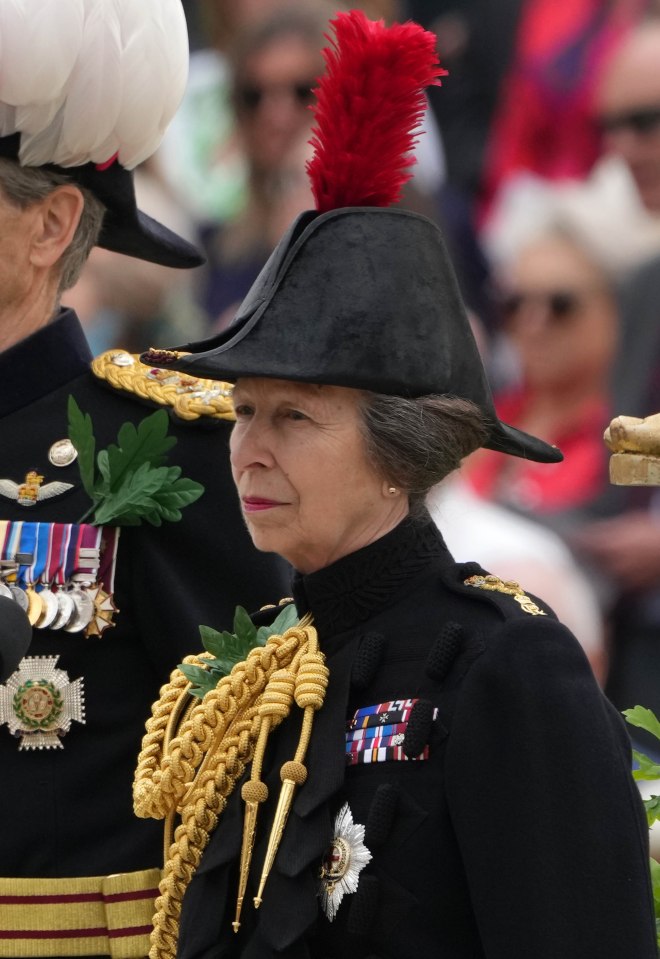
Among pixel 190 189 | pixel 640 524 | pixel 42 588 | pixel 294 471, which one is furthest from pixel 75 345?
pixel 190 189

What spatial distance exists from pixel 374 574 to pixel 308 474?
0.16 metres

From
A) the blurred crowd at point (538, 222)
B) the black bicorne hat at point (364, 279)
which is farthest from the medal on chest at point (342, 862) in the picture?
the blurred crowd at point (538, 222)

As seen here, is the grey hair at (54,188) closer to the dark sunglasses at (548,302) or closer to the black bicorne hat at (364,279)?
the black bicorne hat at (364,279)

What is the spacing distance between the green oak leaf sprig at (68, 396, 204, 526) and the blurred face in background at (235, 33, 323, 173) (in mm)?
3378

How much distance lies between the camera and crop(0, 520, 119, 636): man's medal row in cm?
310

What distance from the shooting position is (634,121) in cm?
579

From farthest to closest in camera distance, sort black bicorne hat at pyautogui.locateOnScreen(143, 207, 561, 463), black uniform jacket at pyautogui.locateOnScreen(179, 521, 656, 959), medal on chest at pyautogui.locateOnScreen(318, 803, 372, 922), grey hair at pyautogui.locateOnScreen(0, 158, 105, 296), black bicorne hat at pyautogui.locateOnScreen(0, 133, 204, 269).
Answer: black bicorne hat at pyautogui.locateOnScreen(0, 133, 204, 269) → grey hair at pyautogui.locateOnScreen(0, 158, 105, 296) → black bicorne hat at pyautogui.locateOnScreen(143, 207, 561, 463) → medal on chest at pyautogui.locateOnScreen(318, 803, 372, 922) → black uniform jacket at pyautogui.locateOnScreen(179, 521, 656, 959)

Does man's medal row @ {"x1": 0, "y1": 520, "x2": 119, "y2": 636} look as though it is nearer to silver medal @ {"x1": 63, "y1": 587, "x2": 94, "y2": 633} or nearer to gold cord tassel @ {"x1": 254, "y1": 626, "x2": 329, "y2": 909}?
silver medal @ {"x1": 63, "y1": 587, "x2": 94, "y2": 633}

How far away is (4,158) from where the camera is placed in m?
3.26

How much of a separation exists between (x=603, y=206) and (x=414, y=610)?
3660mm

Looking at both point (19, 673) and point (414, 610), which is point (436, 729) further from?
point (19, 673)

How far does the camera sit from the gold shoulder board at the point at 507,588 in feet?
7.77

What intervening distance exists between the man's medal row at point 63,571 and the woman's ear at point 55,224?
1.66 ft

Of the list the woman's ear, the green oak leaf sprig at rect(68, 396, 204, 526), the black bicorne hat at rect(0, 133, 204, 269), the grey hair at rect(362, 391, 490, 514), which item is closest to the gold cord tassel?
the grey hair at rect(362, 391, 490, 514)
